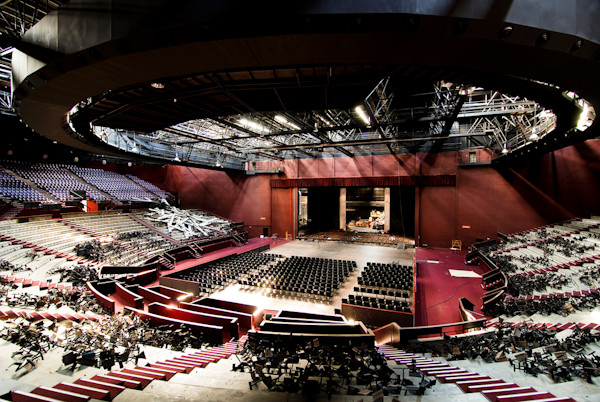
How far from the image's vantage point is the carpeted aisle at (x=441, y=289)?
9.98 m

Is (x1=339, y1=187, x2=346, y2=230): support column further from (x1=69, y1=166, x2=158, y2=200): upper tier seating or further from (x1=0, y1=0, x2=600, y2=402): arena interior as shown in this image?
(x1=69, y1=166, x2=158, y2=200): upper tier seating

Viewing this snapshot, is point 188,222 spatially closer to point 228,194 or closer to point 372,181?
→ point 228,194

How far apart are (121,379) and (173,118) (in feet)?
23.7

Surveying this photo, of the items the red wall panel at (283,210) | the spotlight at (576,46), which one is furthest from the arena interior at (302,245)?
the red wall panel at (283,210)

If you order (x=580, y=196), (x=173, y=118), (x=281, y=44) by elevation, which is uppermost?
(x=173, y=118)

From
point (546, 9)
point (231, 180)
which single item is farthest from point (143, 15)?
point (231, 180)

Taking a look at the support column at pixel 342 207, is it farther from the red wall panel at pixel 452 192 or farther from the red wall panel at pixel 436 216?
the red wall panel at pixel 436 216

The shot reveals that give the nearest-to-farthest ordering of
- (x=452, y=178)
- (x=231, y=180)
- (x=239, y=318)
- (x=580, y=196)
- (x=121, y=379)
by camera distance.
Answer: (x=121, y=379)
(x=239, y=318)
(x=580, y=196)
(x=452, y=178)
(x=231, y=180)

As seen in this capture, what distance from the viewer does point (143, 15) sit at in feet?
10.1

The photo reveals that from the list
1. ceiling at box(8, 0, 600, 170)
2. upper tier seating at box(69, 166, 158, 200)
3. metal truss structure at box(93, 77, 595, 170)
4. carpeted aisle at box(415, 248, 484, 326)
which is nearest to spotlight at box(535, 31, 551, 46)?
ceiling at box(8, 0, 600, 170)

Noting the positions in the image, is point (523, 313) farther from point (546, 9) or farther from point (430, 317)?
point (546, 9)

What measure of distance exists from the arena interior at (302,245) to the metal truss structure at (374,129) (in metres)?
0.32

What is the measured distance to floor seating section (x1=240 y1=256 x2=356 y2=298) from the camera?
39.4 feet

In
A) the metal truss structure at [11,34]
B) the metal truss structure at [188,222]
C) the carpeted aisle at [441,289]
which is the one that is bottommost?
the carpeted aisle at [441,289]
